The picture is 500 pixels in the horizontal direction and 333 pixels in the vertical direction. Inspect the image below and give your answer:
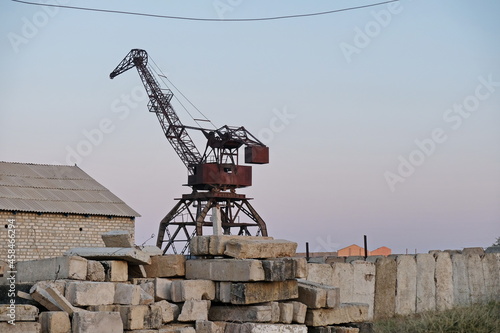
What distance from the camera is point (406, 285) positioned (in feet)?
54.2

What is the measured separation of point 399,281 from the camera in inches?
645

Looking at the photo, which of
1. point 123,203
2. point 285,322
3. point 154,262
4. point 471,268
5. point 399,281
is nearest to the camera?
point 285,322

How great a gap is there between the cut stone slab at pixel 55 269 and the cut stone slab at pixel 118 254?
1.46ft

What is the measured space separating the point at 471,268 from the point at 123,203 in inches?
787

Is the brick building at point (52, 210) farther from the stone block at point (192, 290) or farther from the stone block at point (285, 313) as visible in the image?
the stone block at point (285, 313)

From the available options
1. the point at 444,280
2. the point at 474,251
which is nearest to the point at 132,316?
the point at 444,280

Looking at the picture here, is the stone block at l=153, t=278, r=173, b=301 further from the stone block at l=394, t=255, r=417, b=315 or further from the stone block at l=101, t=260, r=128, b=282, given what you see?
the stone block at l=394, t=255, r=417, b=315

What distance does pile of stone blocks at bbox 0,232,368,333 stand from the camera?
10453 millimetres

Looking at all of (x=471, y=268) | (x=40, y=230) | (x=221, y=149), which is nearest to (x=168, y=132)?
(x=221, y=149)

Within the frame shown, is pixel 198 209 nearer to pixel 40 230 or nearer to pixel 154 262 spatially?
pixel 40 230

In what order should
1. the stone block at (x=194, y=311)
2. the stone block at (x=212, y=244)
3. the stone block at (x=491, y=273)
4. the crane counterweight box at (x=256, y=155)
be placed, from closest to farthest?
the stone block at (x=194, y=311)
the stone block at (x=212, y=244)
the stone block at (x=491, y=273)
the crane counterweight box at (x=256, y=155)

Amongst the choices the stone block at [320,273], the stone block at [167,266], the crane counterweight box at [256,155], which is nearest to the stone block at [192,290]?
the stone block at [167,266]

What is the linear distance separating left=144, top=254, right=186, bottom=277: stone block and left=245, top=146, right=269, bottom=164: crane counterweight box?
107ft

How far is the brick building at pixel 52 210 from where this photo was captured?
102ft
